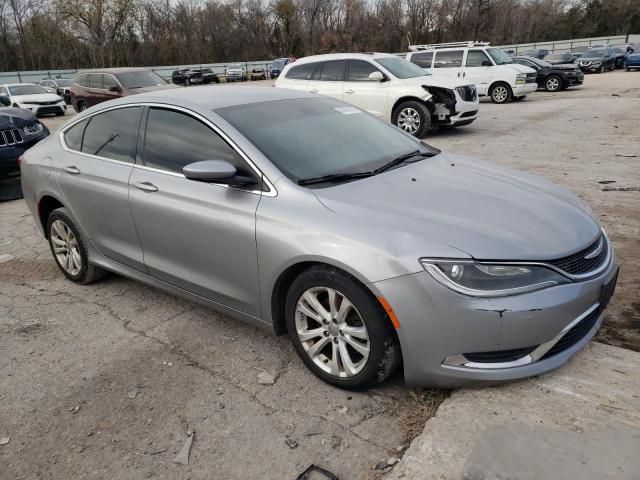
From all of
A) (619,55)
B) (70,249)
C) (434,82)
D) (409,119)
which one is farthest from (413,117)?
(619,55)

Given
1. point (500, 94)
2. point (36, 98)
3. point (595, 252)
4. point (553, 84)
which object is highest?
point (595, 252)

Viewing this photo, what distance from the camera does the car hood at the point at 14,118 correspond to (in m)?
8.12

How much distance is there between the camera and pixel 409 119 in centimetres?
1118

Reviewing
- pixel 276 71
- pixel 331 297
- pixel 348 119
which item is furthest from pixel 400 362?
pixel 276 71

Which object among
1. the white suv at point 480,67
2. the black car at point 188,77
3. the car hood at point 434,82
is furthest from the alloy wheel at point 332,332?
the black car at point 188,77

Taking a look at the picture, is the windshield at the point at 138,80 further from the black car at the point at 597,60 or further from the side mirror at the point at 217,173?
the black car at the point at 597,60

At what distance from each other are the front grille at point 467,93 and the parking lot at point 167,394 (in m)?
6.98

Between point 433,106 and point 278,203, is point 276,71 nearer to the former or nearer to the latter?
point 433,106

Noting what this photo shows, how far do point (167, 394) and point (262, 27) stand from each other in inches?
3111

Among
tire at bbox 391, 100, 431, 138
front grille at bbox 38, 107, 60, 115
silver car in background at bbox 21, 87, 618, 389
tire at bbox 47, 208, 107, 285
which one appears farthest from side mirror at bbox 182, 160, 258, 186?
front grille at bbox 38, 107, 60, 115

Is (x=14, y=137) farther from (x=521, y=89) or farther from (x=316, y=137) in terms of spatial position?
(x=521, y=89)

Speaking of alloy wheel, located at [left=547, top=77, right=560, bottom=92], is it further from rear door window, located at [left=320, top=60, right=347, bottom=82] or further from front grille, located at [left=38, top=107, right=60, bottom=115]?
front grille, located at [left=38, top=107, right=60, bottom=115]

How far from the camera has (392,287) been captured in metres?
2.43

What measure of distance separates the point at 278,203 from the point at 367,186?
533mm
